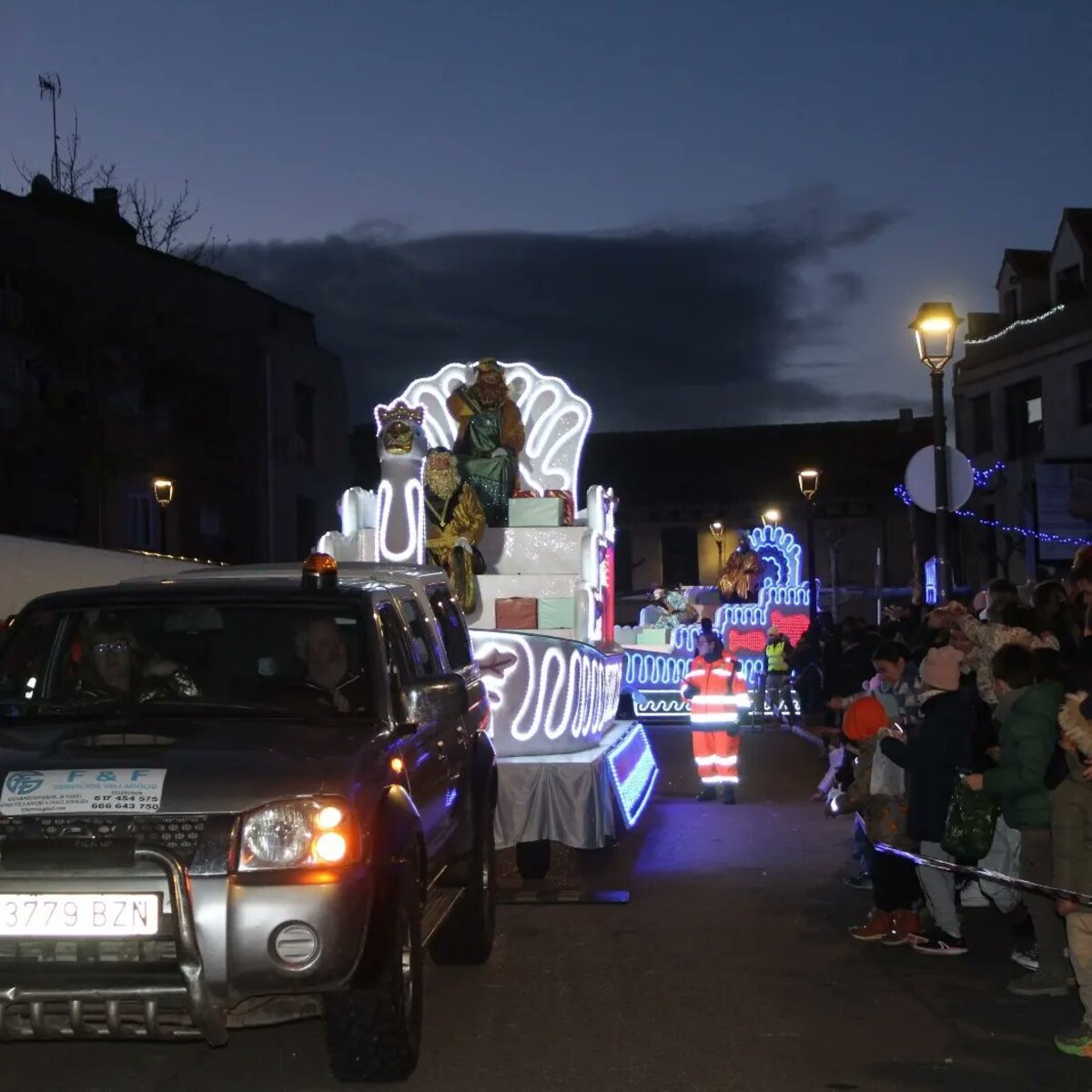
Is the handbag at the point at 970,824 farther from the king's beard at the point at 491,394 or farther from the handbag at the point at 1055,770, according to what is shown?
the king's beard at the point at 491,394

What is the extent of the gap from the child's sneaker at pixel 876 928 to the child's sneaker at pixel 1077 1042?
248cm

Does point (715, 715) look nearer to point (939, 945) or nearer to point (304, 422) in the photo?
point (939, 945)

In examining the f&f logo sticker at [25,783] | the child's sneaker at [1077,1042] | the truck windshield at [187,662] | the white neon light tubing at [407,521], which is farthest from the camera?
the white neon light tubing at [407,521]

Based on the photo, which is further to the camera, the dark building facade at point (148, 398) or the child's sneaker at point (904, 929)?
the dark building facade at point (148, 398)

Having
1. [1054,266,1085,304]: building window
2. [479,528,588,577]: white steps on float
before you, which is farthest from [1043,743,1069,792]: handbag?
[1054,266,1085,304]: building window

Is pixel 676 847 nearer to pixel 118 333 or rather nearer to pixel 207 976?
pixel 207 976

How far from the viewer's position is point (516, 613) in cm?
1584

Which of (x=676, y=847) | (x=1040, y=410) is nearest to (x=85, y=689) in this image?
(x=676, y=847)

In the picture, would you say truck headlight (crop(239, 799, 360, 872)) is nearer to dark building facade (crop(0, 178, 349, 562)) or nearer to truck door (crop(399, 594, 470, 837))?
truck door (crop(399, 594, 470, 837))

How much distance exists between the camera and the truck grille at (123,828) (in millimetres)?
5781

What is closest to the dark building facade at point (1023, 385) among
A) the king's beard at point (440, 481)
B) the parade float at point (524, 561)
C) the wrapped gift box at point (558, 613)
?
the parade float at point (524, 561)

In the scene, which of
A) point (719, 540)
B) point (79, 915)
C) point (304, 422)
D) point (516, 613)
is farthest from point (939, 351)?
point (719, 540)

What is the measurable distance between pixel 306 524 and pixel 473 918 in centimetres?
3262

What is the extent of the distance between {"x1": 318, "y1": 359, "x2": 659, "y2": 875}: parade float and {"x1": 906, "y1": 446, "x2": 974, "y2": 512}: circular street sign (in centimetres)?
315
